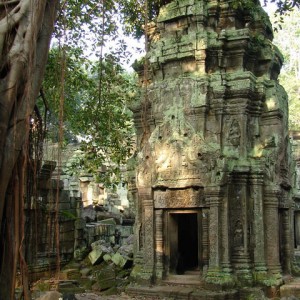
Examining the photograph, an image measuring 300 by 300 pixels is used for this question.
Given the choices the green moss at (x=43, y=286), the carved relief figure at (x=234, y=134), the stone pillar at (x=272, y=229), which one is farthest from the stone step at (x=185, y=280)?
the carved relief figure at (x=234, y=134)

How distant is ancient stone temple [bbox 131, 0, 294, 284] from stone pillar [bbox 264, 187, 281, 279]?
0.02m

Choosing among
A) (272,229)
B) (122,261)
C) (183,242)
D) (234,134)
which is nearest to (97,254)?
(122,261)

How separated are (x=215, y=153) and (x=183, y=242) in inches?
110

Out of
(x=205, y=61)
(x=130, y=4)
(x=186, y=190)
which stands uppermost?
(x=130, y=4)

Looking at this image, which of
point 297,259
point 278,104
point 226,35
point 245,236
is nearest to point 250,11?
point 226,35

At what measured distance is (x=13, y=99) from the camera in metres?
3.49

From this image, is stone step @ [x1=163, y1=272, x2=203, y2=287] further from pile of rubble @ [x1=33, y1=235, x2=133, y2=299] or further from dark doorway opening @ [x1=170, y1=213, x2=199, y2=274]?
pile of rubble @ [x1=33, y1=235, x2=133, y2=299]

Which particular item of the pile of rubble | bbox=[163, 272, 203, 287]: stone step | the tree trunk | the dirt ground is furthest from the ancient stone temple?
the tree trunk

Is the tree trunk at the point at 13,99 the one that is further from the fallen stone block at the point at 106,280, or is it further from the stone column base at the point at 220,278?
the fallen stone block at the point at 106,280

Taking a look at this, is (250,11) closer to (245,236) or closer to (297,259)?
(245,236)

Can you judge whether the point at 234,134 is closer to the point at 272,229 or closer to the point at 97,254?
A: the point at 272,229

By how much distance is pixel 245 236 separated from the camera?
7.91 m

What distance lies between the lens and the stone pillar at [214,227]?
7703 millimetres

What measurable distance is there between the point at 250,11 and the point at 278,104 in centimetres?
209
